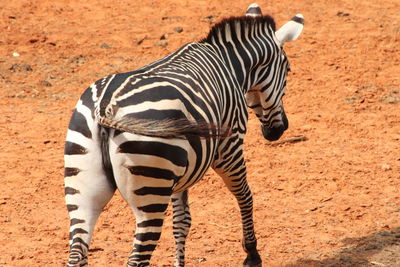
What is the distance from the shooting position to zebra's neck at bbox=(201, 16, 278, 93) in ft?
21.1

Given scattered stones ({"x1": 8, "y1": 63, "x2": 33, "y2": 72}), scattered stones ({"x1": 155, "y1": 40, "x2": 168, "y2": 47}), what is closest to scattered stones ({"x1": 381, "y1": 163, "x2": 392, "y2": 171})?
scattered stones ({"x1": 155, "y1": 40, "x2": 168, "y2": 47})

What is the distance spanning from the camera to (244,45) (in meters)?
6.55

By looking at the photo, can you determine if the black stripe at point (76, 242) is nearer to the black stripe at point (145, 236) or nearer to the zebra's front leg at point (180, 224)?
the black stripe at point (145, 236)

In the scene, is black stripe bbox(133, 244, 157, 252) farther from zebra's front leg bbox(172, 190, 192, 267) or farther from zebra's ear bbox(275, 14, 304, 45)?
zebra's ear bbox(275, 14, 304, 45)

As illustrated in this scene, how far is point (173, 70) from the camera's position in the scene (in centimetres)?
535

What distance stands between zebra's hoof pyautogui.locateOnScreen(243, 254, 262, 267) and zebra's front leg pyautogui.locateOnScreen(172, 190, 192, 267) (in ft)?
2.14

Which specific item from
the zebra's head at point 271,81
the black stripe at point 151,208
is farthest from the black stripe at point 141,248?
the zebra's head at point 271,81

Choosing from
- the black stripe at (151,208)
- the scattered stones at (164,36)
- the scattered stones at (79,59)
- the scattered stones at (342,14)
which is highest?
the scattered stones at (342,14)

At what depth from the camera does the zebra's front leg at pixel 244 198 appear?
6273mm

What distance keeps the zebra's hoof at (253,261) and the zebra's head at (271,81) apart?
4.48 feet

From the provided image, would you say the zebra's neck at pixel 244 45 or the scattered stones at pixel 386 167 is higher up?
the zebra's neck at pixel 244 45

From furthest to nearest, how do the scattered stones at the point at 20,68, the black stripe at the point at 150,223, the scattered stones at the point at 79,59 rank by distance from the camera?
the scattered stones at the point at 79,59
the scattered stones at the point at 20,68
the black stripe at the point at 150,223

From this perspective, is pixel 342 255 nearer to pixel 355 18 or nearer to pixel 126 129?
pixel 126 129

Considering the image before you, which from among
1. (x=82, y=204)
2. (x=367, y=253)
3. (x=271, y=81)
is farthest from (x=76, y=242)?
(x=367, y=253)
